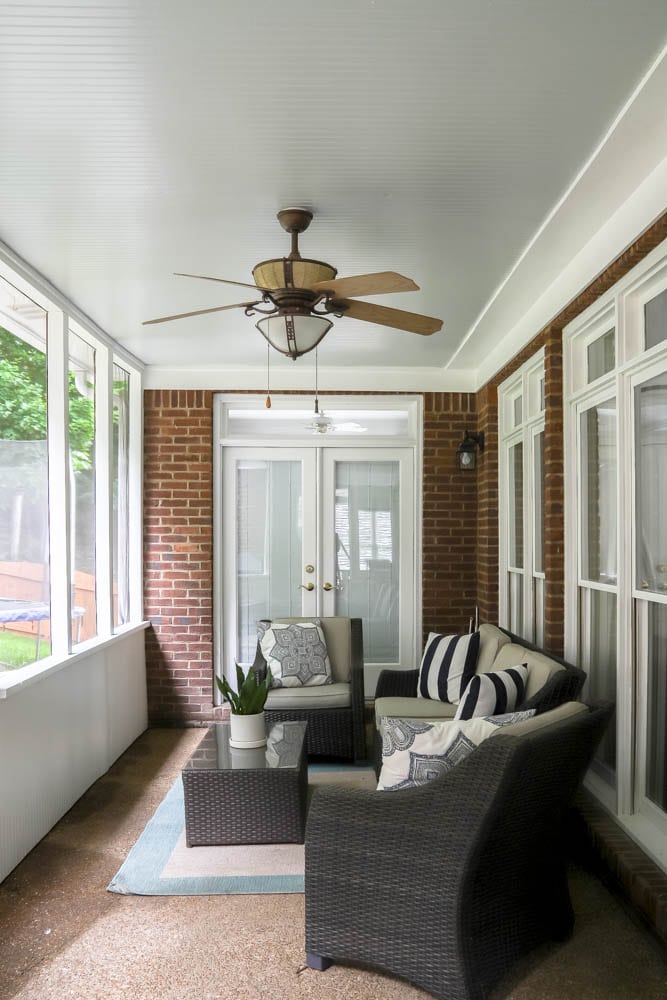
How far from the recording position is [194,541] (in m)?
5.94

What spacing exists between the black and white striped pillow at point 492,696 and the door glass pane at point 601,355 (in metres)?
1.40

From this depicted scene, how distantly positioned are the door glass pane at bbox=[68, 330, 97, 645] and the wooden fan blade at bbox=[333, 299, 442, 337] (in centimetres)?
206

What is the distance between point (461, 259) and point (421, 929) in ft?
9.00

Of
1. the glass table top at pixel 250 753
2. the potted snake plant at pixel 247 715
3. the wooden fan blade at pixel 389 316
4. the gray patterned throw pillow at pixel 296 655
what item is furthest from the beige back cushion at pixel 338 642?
the wooden fan blade at pixel 389 316

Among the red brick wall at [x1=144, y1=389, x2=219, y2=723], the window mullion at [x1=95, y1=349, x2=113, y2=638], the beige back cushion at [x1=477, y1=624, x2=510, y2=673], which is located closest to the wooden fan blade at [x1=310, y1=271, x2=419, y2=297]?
the beige back cushion at [x1=477, y1=624, x2=510, y2=673]

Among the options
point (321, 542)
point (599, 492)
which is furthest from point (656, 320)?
point (321, 542)

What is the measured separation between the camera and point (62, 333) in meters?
4.14

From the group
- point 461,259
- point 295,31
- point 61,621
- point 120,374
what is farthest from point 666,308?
point 120,374

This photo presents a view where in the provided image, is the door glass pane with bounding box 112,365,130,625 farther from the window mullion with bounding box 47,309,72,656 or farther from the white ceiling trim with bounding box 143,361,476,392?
the window mullion with bounding box 47,309,72,656

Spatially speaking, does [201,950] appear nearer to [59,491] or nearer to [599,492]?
[59,491]

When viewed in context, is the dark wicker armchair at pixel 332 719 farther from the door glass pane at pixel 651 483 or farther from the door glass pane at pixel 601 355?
the door glass pane at pixel 601 355

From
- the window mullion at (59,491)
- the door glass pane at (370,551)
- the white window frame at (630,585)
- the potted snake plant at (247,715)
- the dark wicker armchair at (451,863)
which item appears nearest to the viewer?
the dark wicker armchair at (451,863)

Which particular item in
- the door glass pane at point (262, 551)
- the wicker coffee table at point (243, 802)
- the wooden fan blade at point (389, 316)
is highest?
the wooden fan blade at point (389, 316)

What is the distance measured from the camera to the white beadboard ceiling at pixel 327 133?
1979mm
